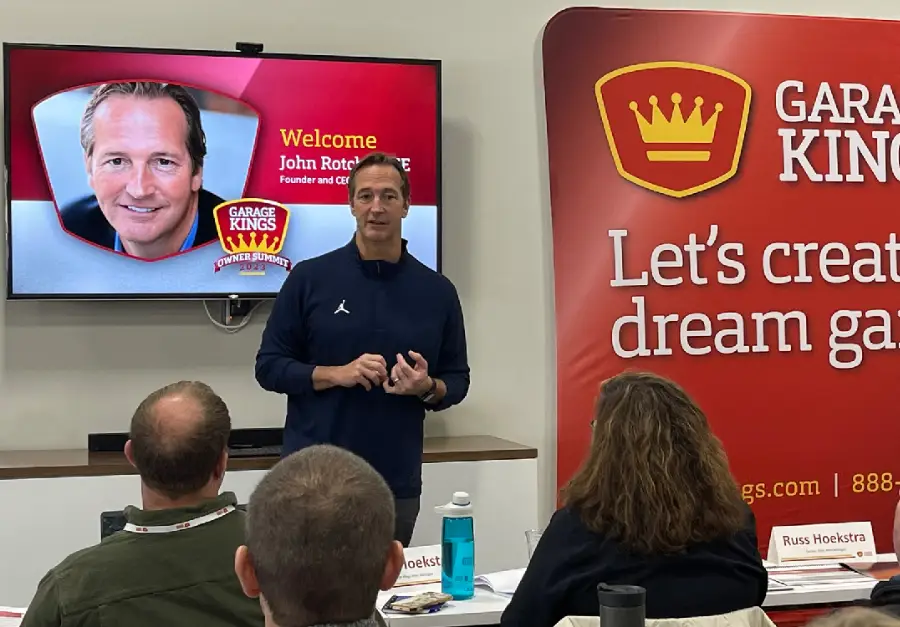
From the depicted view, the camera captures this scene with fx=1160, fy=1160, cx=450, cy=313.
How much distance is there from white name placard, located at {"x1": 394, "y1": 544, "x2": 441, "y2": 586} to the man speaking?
1.46ft

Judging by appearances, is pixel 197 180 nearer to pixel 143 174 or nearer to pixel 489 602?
pixel 143 174

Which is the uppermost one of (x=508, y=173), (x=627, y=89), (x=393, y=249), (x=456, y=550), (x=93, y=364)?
(x=627, y=89)

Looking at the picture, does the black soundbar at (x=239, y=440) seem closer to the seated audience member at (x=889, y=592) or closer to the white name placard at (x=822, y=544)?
the white name placard at (x=822, y=544)

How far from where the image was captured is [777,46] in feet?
14.8

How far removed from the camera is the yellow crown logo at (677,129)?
4.40 m

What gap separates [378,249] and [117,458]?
4.06ft

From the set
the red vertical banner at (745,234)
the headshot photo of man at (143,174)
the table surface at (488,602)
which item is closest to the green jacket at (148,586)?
the table surface at (488,602)

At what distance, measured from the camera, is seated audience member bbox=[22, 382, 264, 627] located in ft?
5.33

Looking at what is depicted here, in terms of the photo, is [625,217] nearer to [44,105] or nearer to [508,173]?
[508,173]

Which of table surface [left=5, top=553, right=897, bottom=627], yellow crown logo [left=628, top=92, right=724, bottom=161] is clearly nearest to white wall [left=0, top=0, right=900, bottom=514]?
yellow crown logo [left=628, top=92, right=724, bottom=161]

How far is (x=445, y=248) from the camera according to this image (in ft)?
14.1

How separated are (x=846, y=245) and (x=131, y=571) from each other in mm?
3635

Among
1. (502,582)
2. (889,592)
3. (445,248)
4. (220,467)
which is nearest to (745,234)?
(445,248)

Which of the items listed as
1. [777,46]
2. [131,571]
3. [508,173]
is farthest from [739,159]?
[131,571]
